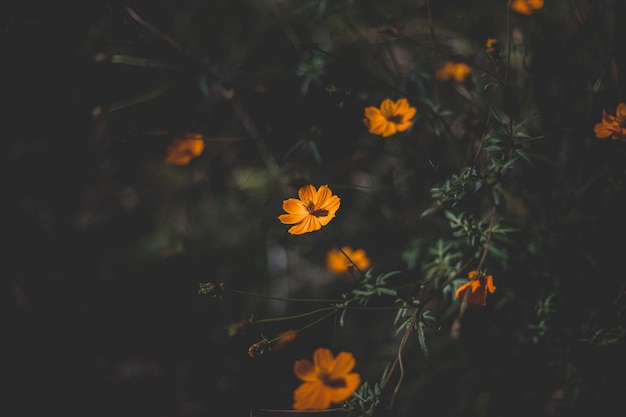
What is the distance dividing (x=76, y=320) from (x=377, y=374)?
1709 mm

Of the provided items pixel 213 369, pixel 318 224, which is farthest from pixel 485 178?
pixel 213 369

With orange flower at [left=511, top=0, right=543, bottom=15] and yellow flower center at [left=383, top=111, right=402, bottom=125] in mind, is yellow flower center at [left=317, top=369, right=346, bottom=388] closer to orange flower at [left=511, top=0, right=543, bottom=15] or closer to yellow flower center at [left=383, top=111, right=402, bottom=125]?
yellow flower center at [left=383, top=111, right=402, bottom=125]

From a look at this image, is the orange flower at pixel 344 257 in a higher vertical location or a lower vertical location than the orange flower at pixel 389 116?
lower

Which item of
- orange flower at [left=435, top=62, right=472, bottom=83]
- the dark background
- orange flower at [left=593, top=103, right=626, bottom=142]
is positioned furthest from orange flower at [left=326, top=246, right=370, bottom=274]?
orange flower at [left=593, top=103, right=626, bottom=142]

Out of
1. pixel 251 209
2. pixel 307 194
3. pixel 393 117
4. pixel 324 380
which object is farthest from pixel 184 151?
pixel 324 380

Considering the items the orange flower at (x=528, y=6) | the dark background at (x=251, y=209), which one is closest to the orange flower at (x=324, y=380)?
the dark background at (x=251, y=209)

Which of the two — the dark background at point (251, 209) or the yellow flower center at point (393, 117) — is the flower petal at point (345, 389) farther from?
the yellow flower center at point (393, 117)

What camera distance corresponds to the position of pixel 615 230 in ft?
4.92

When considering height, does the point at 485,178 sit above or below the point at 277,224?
above

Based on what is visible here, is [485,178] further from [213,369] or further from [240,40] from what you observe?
[240,40]

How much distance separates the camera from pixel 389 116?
56.8 inches

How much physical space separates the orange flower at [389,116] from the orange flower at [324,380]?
698 mm

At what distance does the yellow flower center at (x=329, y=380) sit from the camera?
4.35 ft

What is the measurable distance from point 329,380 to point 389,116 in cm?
83
